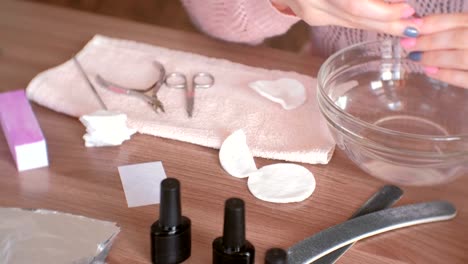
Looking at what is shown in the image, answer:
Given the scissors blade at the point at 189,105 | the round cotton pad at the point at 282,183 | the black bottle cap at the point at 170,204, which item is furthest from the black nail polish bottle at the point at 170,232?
the scissors blade at the point at 189,105

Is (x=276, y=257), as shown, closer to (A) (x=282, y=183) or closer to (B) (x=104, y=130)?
(A) (x=282, y=183)

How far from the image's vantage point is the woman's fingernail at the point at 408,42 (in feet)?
2.40

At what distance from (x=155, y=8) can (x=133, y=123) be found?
4.46ft

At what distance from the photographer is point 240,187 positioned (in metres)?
0.68

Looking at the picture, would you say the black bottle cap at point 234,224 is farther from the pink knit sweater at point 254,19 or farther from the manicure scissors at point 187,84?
the pink knit sweater at point 254,19

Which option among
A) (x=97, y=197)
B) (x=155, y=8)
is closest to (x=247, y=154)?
(x=97, y=197)

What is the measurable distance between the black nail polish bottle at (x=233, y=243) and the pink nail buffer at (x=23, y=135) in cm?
22

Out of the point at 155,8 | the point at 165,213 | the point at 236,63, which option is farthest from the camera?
the point at 155,8

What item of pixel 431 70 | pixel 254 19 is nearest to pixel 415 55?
pixel 431 70

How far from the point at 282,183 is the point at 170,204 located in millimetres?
160

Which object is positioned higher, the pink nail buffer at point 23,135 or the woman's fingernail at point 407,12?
the woman's fingernail at point 407,12

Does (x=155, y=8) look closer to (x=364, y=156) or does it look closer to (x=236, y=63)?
(x=236, y=63)

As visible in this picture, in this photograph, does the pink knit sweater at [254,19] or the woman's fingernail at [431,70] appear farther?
the pink knit sweater at [254,19]

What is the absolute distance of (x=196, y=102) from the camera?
31.4 inches
